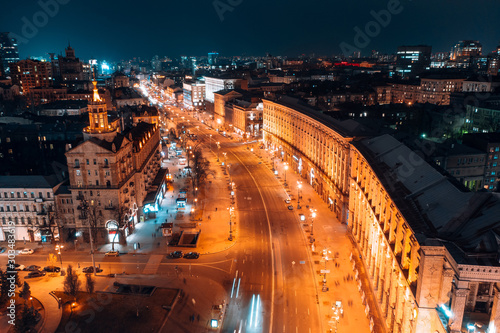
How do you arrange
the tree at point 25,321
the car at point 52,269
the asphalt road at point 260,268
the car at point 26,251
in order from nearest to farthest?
the tree at point 25,321, the asphalt road at point 260,268, the car at point 52,269, the car at point 26,251

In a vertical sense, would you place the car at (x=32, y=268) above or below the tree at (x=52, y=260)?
above

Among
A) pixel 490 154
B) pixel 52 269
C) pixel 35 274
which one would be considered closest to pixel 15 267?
pixel 35 274

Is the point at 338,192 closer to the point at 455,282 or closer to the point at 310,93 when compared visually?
the point at 455,282

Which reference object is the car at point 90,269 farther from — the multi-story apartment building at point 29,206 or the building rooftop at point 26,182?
the building rooftop at point 26,182

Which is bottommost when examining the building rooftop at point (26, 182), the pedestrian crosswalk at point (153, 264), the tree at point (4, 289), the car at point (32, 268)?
the pedestrian crosswalk at point (153, 264)

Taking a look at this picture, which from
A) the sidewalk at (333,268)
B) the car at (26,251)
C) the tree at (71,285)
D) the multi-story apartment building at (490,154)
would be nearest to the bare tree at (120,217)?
the car at (26,251)

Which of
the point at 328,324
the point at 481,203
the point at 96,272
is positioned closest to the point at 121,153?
the point at 96,272

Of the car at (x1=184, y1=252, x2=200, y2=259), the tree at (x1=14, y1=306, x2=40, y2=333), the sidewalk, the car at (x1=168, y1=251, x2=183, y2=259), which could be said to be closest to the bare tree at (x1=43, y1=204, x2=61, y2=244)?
the car at (x1=168, y1=251, x2=183, y2=259)
